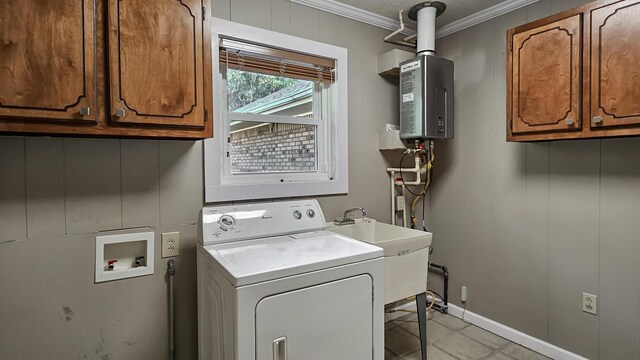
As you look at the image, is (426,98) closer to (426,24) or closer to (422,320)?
(426,24)

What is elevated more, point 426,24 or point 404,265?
point 426,24

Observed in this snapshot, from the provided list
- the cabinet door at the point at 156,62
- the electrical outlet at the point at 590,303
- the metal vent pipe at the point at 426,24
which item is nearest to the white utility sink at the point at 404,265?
the electrical outlet at the point at 590,303

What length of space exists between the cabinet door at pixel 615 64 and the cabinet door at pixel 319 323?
1.41 metres

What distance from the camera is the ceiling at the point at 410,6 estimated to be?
2369mm

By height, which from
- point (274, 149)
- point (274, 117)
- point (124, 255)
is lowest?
point (124, 255)

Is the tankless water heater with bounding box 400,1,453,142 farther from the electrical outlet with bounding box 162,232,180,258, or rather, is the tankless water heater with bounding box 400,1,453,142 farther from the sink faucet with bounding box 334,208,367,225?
the electrical outlet with bounding box 162,232,180,258

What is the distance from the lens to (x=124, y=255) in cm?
179

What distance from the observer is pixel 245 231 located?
177 centimetres

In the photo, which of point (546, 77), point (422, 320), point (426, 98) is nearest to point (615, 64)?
point (546, 77)

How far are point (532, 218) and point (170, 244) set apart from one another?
2243mm

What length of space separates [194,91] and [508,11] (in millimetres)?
2144

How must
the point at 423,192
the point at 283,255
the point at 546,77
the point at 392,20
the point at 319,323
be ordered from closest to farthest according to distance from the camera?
the point at 319,323 < the point at 283,255 < the point at 546,77 < the point at 392,20 < the point at 423,192

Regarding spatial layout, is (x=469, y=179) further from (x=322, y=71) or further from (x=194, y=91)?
(x=194, y=91)

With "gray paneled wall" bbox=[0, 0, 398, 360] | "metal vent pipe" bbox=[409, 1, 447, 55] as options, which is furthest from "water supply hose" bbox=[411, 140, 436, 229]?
"gray paneled wall" bbox=[0, 0, 398, 360]
